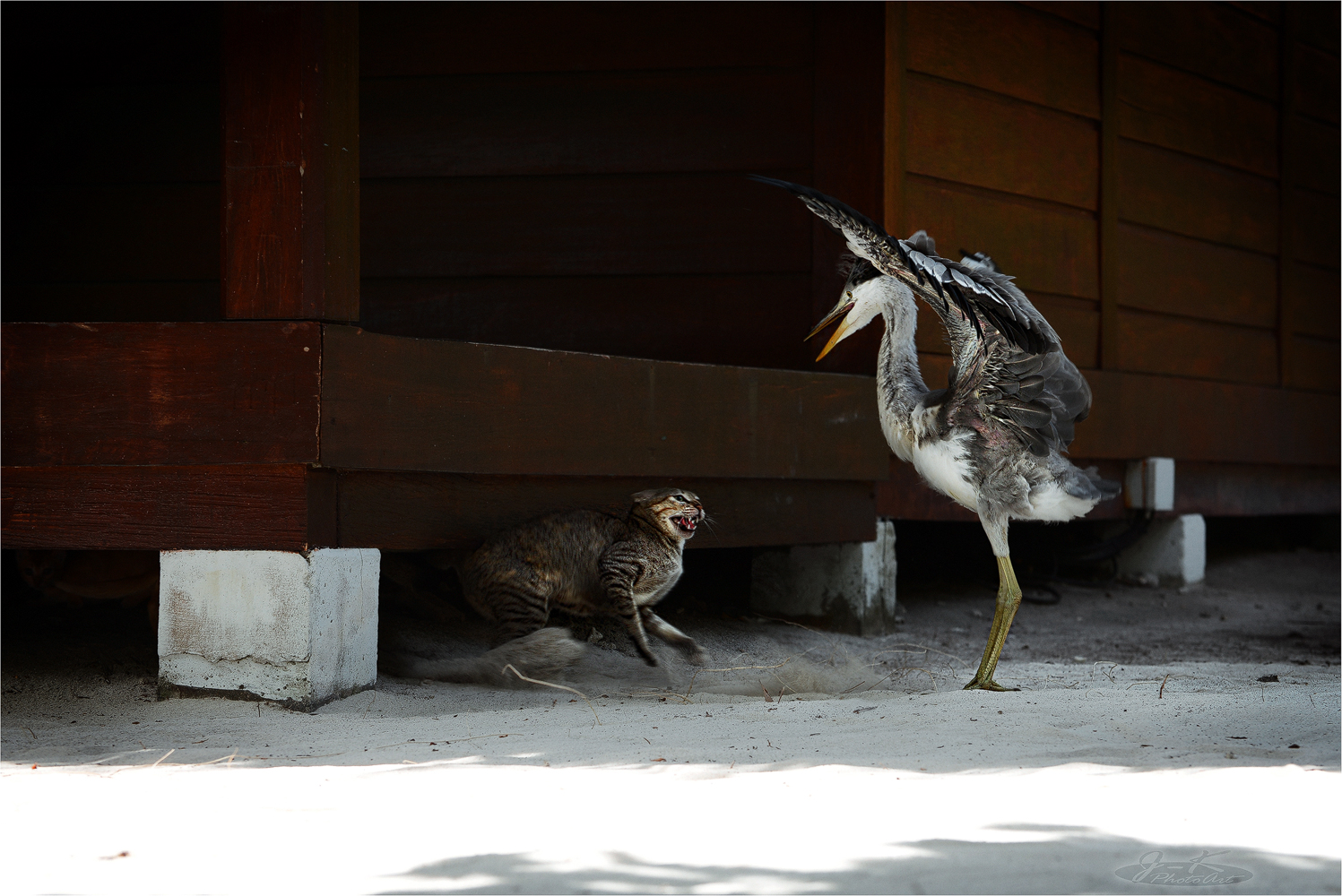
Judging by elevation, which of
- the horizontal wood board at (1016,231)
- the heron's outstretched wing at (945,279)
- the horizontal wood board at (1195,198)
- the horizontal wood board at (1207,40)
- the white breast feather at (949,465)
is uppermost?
the horizontal wood board at (1207,40)

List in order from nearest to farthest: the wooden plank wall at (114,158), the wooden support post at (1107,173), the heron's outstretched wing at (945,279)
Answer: the heron's outstretched wing at (945,279) < the wooden plank wall at (114,158) < the wooden support post at (1107,173)

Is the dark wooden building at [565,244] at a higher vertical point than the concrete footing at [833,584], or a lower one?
higher

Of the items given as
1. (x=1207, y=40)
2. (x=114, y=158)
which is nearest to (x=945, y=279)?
(x=114, y=158)

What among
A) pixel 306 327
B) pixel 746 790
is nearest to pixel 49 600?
pixel 306 327

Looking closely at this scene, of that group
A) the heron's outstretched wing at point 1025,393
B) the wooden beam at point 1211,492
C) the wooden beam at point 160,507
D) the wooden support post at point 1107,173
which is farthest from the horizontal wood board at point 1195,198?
the wooden beam at point 160,507

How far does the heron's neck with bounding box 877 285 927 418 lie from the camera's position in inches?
171

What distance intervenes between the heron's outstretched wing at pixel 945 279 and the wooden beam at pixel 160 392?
5.53 ft

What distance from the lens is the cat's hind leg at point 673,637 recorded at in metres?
4.78

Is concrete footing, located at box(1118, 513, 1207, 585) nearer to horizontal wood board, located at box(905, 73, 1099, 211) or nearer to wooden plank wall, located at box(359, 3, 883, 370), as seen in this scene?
horizontal wood board, located at box(905, 73, 1099, 211)

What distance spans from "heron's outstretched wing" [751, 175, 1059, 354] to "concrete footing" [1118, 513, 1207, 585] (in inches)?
176

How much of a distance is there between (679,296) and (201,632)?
3.07 metres

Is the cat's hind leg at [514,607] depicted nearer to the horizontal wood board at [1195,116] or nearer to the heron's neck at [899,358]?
the heron's neck at [899,358]

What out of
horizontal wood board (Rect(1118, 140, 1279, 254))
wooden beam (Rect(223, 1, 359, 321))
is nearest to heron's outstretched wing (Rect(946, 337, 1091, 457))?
wooden beam (Rect(223, 1, 359, 321))

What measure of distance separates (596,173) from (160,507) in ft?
10.0
